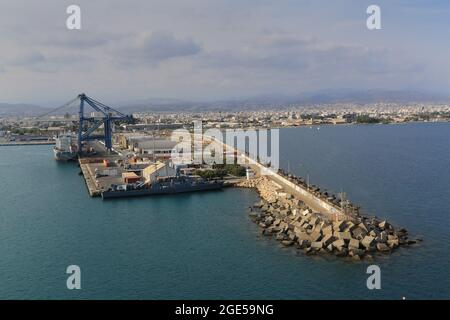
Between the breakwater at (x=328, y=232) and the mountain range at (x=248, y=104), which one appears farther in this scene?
the mountain range at (x=248, y=104)

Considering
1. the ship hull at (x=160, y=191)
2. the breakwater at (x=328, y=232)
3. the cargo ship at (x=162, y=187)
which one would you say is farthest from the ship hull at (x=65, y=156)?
the breakwater at (x=328, y=232)

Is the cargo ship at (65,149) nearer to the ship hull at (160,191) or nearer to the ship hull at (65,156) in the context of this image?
the ship hull at (65,156)

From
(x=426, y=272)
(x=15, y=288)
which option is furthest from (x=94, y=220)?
(x=426, y=272)

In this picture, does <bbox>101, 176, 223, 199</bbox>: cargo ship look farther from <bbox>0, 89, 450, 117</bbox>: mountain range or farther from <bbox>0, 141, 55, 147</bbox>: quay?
<bbox>0, 89, 450, 117</bbox>: mountain range

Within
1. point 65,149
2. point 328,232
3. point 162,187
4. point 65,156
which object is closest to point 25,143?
point 65,149

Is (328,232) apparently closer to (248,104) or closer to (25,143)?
(25,143)
